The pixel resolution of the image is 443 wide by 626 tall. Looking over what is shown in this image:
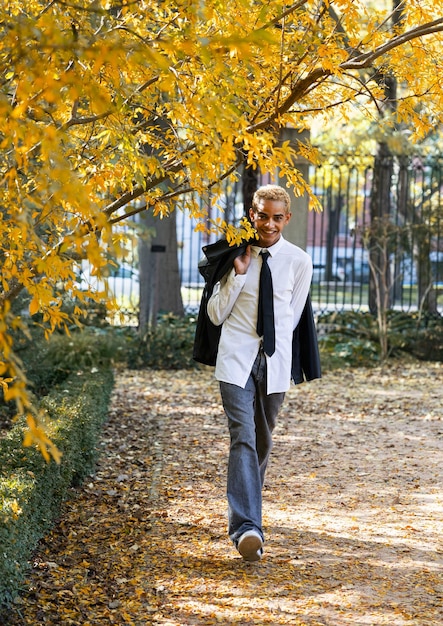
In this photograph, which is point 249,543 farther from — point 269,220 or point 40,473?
point 269,220

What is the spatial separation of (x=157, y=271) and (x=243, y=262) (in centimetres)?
923

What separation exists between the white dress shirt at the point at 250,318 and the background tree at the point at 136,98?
1.41ft

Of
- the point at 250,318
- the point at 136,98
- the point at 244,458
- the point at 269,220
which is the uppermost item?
the point at 136,98

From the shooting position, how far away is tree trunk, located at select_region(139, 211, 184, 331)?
12.8 metres

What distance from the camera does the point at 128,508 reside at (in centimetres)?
594

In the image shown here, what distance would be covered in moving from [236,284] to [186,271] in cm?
2389

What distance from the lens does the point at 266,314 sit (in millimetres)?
4727

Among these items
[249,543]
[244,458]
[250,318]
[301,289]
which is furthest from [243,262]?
[249,543]

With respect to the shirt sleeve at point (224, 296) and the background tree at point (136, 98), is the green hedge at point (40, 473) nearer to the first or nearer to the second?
the background tree at point (136, 98)

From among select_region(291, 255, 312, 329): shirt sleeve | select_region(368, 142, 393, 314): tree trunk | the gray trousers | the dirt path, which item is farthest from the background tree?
select_region(368, 142, 393, 314): tree trunk

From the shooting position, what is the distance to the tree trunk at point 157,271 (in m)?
12.8

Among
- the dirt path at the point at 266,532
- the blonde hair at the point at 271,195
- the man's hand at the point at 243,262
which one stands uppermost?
the blonde hair at the point at 271,195

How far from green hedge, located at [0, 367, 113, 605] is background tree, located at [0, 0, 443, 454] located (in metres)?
0.64

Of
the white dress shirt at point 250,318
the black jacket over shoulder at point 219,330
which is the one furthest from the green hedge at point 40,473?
the white dress shirt at point 250,318
